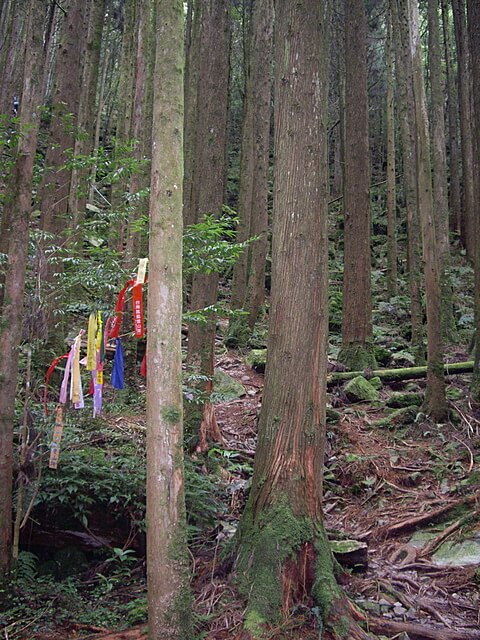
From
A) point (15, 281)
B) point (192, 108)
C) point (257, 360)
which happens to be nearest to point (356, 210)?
point (257, 360)

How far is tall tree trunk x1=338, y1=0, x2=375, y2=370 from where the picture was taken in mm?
10469

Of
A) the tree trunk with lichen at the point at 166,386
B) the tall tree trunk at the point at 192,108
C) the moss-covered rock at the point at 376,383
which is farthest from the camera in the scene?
the tall tree trunk at the point at 192,108

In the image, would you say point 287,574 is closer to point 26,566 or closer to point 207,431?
point 26,566

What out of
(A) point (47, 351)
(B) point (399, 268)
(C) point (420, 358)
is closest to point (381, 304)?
(B) point (399, 268)

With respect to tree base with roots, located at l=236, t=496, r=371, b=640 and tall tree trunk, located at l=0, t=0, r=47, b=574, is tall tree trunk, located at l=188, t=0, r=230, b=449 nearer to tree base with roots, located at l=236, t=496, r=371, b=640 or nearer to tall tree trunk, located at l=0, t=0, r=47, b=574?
tall tree trunk, located at l=0, t=0, r=47, b=574

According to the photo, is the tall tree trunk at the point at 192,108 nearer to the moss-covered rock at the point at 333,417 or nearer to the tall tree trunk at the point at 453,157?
the moss-covered rock at the point at 333,417

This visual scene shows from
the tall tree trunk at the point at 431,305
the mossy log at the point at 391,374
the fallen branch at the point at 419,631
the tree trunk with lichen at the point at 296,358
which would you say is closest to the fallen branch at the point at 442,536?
the fallen branch at the point at 419,631

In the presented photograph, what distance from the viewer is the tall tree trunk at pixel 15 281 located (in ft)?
13.9

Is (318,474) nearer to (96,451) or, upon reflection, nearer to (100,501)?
(100,501)

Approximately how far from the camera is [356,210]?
1064 cm

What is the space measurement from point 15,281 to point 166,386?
1935 mm

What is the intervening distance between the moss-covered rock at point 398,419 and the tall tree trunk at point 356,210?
217 centimetres

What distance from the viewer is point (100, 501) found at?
16.8 ft

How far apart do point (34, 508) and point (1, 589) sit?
0.89 metres
